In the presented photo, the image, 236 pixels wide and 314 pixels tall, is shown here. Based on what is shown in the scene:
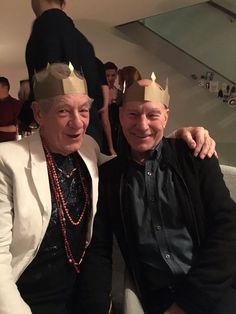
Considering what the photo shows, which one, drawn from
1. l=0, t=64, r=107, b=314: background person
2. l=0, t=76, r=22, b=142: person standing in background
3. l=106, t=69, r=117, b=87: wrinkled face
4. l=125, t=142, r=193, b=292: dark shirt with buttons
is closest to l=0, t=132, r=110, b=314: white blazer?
l=0, t=64, r=107, b=314: background person

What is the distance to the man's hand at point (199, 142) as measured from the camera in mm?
1349

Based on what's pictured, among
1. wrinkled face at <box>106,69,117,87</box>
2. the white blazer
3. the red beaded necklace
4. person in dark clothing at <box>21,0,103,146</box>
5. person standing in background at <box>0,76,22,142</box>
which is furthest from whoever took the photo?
person standing in background at <box>0,76,22,142</box>

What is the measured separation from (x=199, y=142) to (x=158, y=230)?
32 centimetres

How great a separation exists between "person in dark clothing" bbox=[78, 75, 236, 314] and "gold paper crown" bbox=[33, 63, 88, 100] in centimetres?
19

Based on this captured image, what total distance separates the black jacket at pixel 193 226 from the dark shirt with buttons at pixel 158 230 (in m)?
0.03

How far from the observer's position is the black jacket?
1.25m

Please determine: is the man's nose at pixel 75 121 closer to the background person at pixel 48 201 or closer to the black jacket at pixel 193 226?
the background person at pixel 48 201

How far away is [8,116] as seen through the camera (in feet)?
12.3

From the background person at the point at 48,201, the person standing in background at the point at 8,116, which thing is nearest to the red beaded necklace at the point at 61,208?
the background person at the point at 48,201

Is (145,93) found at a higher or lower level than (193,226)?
higher

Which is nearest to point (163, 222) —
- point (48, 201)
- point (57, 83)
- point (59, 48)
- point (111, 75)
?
Answer: point (48, 201)

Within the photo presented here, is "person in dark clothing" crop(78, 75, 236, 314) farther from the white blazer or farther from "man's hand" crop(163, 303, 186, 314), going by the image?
the white blazer

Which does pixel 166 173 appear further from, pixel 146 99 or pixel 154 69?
pixel 154 69

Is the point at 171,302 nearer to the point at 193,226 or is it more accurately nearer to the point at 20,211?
Result: the point at 193,226
